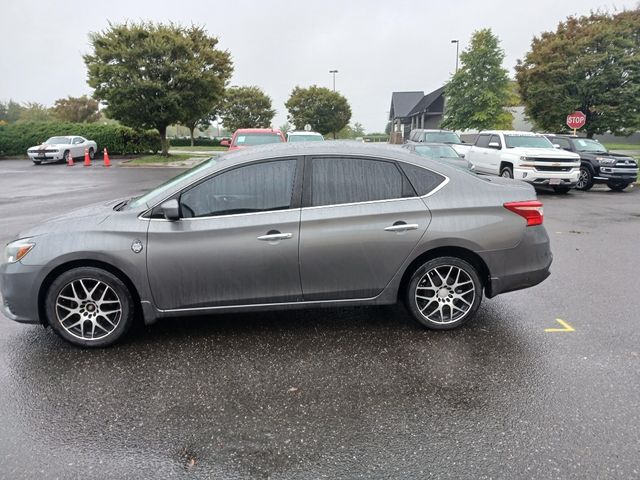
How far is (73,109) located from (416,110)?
42.2 metres

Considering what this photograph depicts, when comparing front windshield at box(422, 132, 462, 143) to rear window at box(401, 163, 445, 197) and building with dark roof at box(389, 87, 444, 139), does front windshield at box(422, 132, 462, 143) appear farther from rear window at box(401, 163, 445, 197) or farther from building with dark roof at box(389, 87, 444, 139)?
building with dark roof at box(389, 87, 444, 139)

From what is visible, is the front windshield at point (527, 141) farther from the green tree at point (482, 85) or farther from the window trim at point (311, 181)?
the green tree at point (482, 85)

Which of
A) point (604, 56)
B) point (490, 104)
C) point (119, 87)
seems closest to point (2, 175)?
point (119, 87)

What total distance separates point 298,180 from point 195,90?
24300 millimetres

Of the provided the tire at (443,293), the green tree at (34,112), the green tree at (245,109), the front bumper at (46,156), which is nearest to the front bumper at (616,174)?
the tire at (443,293)

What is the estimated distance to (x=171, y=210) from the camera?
3.66 m

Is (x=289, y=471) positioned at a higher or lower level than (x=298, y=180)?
lower

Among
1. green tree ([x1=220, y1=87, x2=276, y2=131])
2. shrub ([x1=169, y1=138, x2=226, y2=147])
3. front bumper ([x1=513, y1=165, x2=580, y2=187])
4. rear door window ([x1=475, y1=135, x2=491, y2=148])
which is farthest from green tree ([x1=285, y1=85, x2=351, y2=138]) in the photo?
front bumper ([x1=513, y1=165, x2=580, y2=187])

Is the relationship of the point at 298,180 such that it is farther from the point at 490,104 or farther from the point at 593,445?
the point at 490,104

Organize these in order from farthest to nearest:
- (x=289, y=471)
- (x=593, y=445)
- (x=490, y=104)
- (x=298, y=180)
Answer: (x=490, y=104) → (x=298, y=180) → (x=593, y=445) → (x=289, y=471)

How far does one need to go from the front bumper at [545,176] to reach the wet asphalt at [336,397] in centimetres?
880

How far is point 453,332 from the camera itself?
4141mm

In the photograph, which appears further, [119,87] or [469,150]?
[119,87]

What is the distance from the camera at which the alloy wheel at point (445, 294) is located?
4078mm
